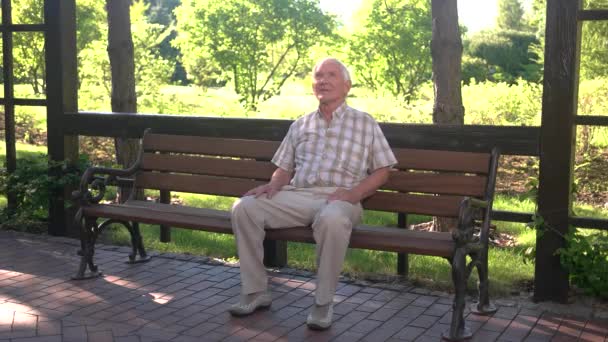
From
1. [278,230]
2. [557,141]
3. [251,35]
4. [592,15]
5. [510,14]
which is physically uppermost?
[510,14]

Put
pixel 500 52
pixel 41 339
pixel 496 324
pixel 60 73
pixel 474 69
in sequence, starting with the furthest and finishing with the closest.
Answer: pixel 500 52 < pixel 474 69 < pixel 60 73 < pixel 496 324 < pixel 41 339

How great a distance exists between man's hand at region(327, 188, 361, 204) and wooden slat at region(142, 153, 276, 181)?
0.83 m

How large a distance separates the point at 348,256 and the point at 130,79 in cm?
329

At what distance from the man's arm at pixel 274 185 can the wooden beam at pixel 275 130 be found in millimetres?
632

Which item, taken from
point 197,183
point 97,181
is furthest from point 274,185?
point 97,181

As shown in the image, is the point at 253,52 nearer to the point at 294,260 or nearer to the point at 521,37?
the point at 521,37

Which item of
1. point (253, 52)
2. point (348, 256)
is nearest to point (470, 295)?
point (348, 256)

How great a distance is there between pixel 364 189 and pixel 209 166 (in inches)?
52.2

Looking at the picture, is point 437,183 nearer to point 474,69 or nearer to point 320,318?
point 320,318

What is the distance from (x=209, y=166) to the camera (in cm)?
538

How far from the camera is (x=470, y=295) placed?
486 cm

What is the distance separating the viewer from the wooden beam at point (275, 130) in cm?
469

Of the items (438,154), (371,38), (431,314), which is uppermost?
(371,38)

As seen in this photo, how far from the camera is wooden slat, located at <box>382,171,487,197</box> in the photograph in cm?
451
